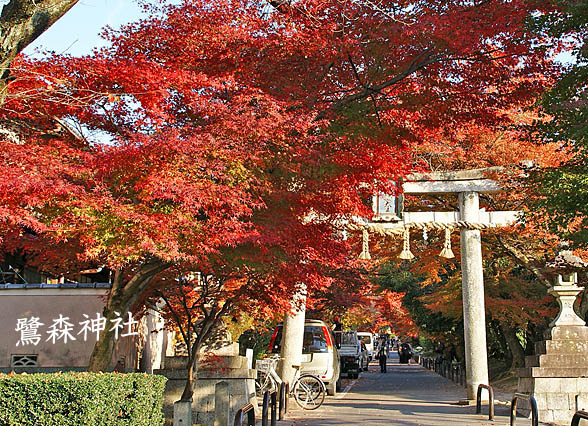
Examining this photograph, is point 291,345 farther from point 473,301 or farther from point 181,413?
point 181,413

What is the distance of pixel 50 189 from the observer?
7898 mm

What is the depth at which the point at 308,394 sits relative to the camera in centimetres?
1600

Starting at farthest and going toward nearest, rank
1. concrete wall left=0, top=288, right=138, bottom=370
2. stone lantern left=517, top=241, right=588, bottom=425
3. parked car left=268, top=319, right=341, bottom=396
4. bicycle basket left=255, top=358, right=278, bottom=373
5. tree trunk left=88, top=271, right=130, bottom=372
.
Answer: parked car left=268, top=319, right=341, bottom=396, bicycle basket left=255, top=358, right=278, bottom=373, concrete wall left=0, top=288, right=138, bottom=370, stone lantern left=517, top=241, right=588, bottom=425, tree trunk left=88, top=271, right=130, bottom=372

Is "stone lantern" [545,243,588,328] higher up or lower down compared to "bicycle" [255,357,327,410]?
higher up

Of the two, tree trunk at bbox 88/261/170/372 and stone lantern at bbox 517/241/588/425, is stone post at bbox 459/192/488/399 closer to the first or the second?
stone lantern at bbox 517/241/588/425

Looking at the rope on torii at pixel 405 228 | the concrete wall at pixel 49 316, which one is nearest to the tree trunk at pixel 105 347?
the concrete wall at pixel 49 316

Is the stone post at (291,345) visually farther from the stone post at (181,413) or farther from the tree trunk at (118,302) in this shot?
the tree trunk at (118,302)

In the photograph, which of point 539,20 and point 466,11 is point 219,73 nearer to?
point 466,11

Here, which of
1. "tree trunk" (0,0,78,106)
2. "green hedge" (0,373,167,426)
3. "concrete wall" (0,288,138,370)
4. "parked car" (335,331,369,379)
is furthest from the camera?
"parked car" (335,331,369,379)

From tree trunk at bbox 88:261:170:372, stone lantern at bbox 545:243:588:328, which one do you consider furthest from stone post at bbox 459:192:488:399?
tree trunk at bbox 88:261:170:372

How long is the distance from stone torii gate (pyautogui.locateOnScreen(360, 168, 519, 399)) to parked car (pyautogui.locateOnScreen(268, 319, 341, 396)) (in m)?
3.95

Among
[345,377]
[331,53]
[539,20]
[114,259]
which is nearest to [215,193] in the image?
[114,259]

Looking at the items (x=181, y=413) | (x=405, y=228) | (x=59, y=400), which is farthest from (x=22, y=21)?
(x=405, y=228)

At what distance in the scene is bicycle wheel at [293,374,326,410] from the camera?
15914 mm
